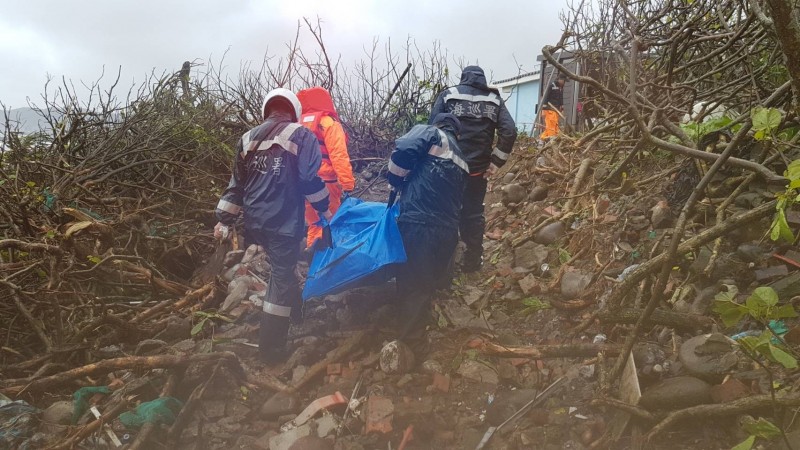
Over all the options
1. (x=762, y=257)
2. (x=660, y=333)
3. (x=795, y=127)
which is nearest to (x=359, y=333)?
(x=660, y=333)

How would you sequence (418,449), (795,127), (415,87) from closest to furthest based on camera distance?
(418,449), (795,127), (415,87)

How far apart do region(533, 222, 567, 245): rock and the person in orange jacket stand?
6.16 ft

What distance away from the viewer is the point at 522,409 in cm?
254

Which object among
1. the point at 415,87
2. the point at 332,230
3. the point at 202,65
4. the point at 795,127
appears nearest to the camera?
the point at 795,127

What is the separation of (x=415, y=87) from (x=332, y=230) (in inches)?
223

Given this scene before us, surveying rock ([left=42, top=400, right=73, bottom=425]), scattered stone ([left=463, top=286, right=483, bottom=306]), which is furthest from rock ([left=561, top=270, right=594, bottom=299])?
rock ([left=42, top=400, right=73, bottom=425])

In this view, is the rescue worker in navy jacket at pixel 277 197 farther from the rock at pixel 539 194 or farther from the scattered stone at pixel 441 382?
the rock at pixel 539 194

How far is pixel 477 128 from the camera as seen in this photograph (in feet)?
13.6

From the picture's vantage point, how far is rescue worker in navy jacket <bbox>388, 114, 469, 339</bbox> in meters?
3.16

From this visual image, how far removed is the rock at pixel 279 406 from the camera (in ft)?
9.65

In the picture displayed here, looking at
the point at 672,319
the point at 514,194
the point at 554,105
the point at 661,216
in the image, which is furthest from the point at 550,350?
the point at 554,105

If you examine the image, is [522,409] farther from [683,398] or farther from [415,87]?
[415,87]

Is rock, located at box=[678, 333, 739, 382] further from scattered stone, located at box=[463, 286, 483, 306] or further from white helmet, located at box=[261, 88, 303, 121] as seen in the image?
white helmet, located at box=[261, 88, 303, 121]

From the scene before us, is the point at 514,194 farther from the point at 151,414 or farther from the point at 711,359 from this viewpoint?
the point at 151,414
